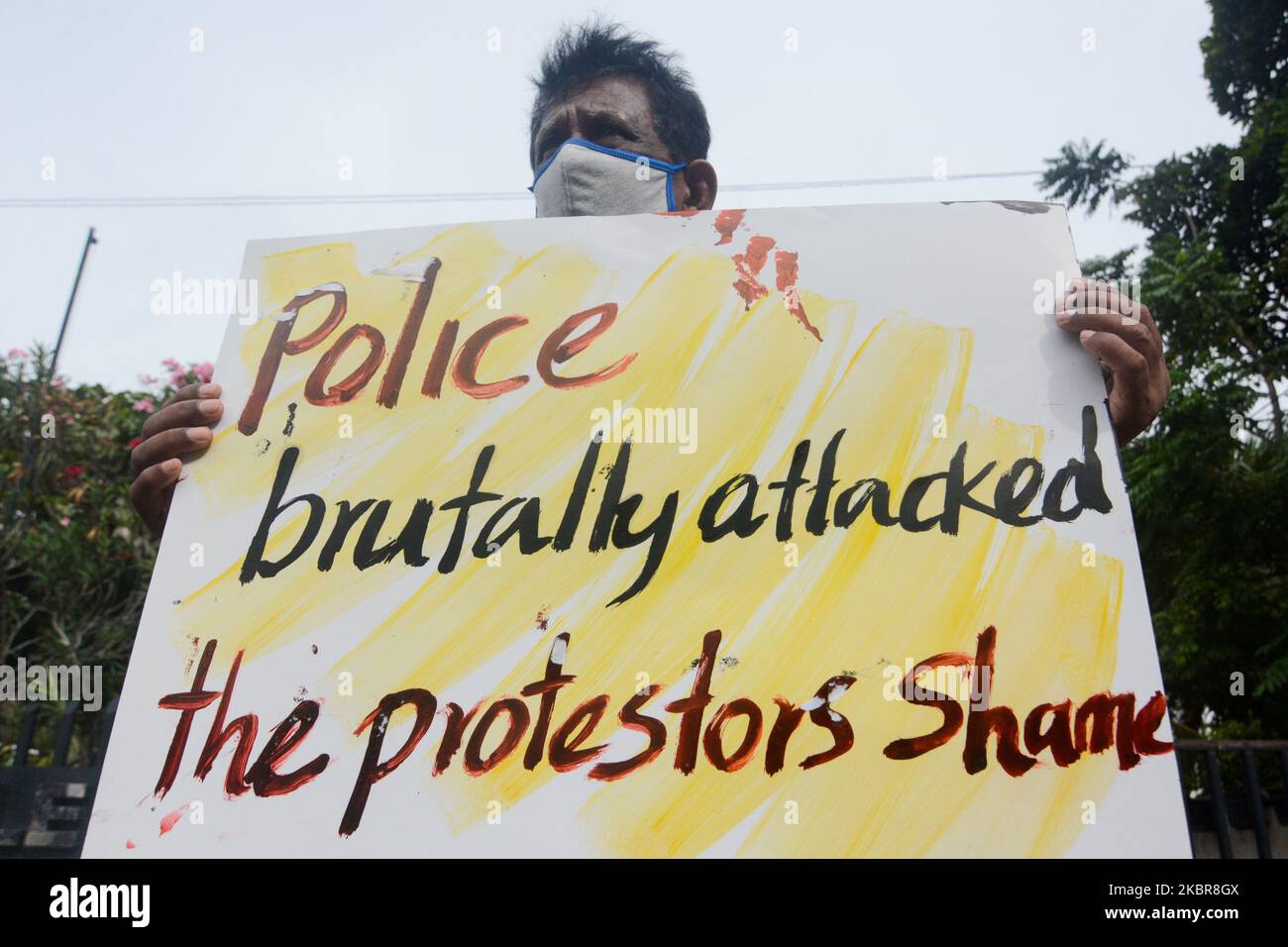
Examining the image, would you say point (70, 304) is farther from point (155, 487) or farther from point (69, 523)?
point (155, 487)

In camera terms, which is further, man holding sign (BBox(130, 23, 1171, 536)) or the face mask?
the face mask

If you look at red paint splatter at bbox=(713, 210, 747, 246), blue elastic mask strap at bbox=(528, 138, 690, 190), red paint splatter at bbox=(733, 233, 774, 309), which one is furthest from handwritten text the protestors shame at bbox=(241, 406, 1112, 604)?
blue elastic mask strap at bbox=(528, 138, 690, 190)

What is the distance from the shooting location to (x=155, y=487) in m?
1.29

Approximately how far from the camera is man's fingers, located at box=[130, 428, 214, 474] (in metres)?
1.27

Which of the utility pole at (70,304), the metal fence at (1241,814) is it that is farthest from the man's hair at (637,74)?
the utility pole at (70,304)

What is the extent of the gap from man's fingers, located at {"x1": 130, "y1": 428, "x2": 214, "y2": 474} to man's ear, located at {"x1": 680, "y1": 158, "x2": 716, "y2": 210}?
1.27 meters

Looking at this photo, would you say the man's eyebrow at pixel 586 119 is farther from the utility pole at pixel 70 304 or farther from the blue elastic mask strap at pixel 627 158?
the utility pole at pixel 70 304

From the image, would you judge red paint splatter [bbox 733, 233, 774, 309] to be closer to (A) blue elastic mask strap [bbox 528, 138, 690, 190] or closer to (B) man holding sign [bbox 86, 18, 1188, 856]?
(B) man holding sign [bbox 86, 18, 1188, 856]

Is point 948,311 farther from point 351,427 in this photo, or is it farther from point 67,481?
point 67,481

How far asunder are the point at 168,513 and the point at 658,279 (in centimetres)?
84

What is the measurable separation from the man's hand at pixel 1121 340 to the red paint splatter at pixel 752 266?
450 millimetres

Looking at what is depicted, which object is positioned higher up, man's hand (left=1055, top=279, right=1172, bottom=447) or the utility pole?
the utility pole
